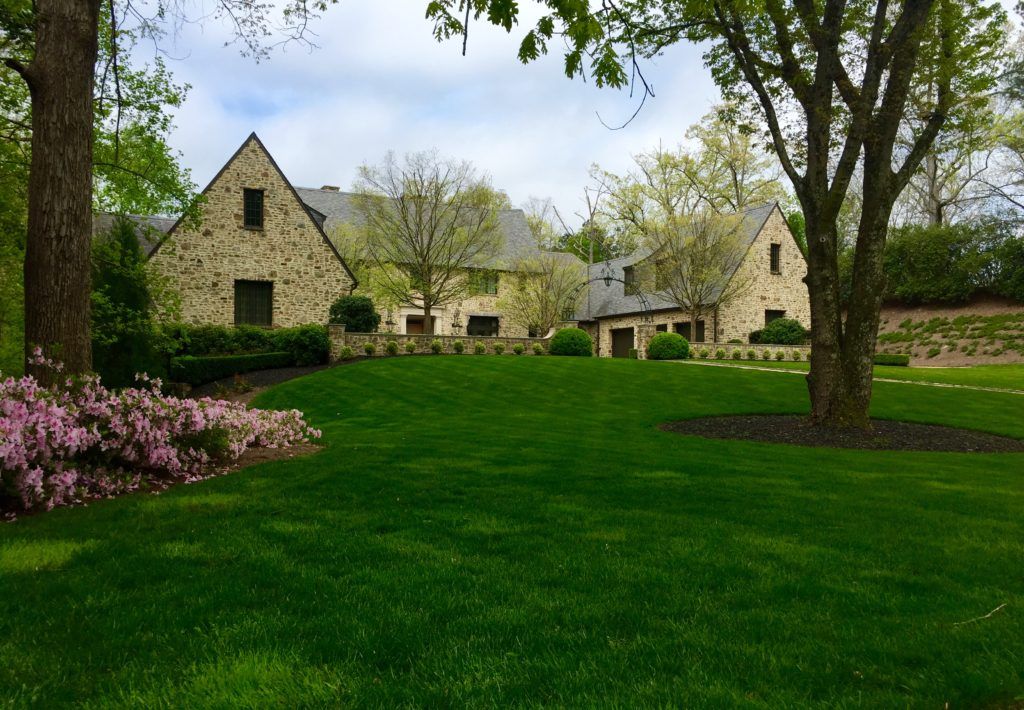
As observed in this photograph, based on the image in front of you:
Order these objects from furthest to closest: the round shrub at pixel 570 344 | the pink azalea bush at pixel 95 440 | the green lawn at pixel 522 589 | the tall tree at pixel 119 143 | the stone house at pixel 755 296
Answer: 1. the stone house at pixel 755 296
2. the round shrub at pixel 570 344
3. the tall tree at pixel 119 143
4. the pink azalea bush at pixel 95 440
5. the green lawn at pixel 522 589

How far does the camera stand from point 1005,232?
103ft

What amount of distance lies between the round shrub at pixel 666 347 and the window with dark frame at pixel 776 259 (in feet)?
34.0

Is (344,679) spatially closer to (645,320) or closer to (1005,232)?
(645,320)

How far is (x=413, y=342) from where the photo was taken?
1000 inches

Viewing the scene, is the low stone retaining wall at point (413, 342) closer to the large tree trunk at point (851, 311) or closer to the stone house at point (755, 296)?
the stone house at point (755, 296)

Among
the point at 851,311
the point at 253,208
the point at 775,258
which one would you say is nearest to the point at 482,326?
the point at 253,208

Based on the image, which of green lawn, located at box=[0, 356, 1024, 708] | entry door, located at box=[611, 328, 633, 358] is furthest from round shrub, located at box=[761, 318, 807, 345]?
green lawn, located at box=[0, 356, 1024, 708]

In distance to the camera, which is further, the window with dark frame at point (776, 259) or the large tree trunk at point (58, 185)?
the window with dark frame at point (776, 259)

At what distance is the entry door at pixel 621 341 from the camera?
37875 mm

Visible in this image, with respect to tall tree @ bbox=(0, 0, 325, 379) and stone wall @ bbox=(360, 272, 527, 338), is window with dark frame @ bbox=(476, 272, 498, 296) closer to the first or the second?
stone wall @ bbox=(360, 272, 527, 338)

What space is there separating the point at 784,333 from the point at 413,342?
18.7 m

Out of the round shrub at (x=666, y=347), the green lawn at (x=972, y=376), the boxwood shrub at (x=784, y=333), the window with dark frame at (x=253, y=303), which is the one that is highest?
the window with dark frame at (x=253, y=303)

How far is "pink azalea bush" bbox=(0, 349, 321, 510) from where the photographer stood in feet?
16.8

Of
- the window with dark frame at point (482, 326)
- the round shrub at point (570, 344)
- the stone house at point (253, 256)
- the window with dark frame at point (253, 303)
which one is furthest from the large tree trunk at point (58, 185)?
the window with dark frame at point (482, 326)
